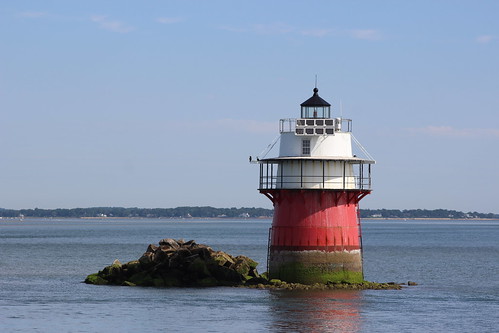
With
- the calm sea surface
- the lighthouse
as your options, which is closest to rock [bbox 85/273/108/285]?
the calm sea surface

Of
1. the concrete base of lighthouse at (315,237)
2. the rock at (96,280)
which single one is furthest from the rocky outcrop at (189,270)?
the concrete base of lighthouse at (315,237)

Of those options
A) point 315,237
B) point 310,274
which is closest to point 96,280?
point 310,274

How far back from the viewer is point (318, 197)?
1548 inches

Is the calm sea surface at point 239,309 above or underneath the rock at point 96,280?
underneath

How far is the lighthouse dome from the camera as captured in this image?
4009 cm

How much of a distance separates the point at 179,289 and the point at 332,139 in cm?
852

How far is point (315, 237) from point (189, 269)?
6.50 metres

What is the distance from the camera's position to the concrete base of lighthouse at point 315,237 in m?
39.1

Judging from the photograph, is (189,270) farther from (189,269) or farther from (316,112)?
(316,112)

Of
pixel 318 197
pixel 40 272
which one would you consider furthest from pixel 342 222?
pixel 40 272

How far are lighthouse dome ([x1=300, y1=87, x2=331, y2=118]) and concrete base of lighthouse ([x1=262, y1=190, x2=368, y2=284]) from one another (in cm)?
299

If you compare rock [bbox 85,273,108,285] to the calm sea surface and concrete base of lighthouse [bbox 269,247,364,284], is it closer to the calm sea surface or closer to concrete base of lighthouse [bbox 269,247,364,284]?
the calm sea surface

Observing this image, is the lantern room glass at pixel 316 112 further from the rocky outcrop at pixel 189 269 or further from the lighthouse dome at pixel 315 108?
the rocky outcrop at pixel 189 269

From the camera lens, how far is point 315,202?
129 feet
